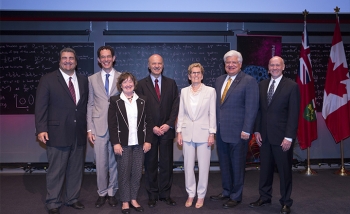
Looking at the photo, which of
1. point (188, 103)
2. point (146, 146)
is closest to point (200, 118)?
point (188, 103)

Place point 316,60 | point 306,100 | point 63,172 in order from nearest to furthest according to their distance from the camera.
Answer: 1. point 63,172
2. point 306,100
3. point 316,60

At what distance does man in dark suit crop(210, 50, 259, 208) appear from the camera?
3.47m

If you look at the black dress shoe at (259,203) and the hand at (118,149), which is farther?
the black dress shoe at (259,203)

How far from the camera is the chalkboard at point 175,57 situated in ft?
17.7

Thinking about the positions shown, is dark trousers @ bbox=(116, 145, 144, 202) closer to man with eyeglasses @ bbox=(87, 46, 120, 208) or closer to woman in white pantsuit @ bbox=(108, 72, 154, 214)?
woman in white pantsuit @ bbox=(108, 72, 154, 214)

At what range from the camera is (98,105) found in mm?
3590

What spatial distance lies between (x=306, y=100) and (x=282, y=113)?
79.8 inches

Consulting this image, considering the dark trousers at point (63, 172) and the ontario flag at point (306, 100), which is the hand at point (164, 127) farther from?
the ontario flag at point (306, 100)

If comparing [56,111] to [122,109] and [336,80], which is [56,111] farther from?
[336,80]

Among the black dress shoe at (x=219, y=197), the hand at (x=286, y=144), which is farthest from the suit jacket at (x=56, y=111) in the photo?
the hand at (x=286, y=144)

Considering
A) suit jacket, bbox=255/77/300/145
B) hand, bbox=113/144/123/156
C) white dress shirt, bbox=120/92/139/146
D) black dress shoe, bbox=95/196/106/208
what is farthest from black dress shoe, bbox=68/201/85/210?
→ suit jacket, bbox=255/77/300/145

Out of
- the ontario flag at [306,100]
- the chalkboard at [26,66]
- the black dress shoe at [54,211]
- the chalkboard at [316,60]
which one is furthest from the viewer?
the chalkboard at [316,60]

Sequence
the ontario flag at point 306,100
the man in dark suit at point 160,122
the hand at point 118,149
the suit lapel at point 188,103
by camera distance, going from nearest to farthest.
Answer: the hand at point 118,149 < the suit lapel at point 188,103 < the man in dark suit at point 160,122 < the ontario flag at point 306,100

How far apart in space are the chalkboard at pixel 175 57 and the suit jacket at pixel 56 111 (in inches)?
80.7
